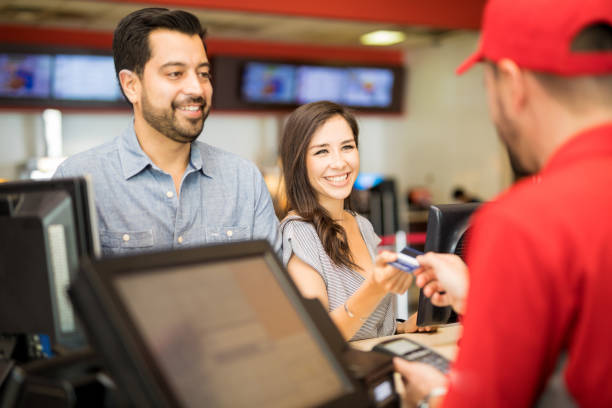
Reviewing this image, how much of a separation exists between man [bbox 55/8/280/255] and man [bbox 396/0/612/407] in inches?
42.4

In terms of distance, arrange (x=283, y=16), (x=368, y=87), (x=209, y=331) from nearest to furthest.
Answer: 1. (x=209, y=331)
2. (x=283, y=16)
3. (x=368, y=87)

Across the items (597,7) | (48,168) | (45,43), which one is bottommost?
(48,168)

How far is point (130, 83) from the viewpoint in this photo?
1853 millimetres

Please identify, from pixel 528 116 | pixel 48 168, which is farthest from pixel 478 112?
pixel 528 116

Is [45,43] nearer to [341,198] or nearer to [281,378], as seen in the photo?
[341,198]

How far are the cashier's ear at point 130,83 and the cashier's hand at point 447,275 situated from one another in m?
1.00

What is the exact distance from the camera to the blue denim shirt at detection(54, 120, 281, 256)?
1.75 metres

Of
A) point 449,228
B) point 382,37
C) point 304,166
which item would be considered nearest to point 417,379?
point 449,228

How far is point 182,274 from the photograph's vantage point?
0.94 metres

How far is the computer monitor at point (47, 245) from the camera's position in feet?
3.91

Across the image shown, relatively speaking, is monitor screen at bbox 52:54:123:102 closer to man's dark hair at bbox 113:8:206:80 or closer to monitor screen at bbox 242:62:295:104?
monitor screen at bbox 242:62:295:104

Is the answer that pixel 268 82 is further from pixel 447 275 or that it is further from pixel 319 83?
pixel 447 275

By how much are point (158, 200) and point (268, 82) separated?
503 cm

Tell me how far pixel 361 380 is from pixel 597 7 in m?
0.67
